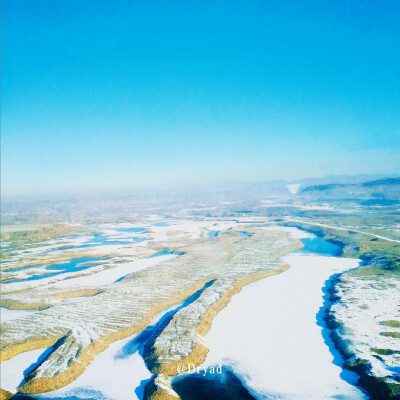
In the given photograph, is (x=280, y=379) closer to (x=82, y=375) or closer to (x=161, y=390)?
(x=161, y=390)

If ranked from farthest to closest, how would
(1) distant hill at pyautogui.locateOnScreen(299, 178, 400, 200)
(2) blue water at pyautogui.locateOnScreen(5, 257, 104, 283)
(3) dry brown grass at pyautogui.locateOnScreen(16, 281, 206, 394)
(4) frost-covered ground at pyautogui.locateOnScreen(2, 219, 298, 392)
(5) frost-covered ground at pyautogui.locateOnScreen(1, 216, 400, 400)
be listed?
(1) distant hill at pyautogui.locateOnScreen(299, 178, 400, 200), (2) blue water at pyautogui.locateOnScreen(5, 257, 104, 283), (4) frost-covered ground at pyautogui.locateOnScreen(2, 219, 298, 392), (5) frost-covered ground at pyautogui.locateOnScreen(1, 216, 400, 400), (3) dry brown grass at pyautogui.locateOnScreen(16, 281, 206, 394)

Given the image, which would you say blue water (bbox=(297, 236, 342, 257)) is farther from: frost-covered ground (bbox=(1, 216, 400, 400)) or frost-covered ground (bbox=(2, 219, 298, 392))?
frost-covered ground (bbox=(1, 216, 400, 400))

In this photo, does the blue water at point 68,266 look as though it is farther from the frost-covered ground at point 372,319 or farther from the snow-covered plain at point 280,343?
the frost-covered ground at point 372,319

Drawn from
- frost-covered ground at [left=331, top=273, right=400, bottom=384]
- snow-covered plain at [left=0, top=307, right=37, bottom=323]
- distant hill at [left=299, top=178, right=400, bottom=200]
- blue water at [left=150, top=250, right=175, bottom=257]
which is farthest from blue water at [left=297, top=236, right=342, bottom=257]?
distant hill at [left=299, top=178, right=400, bottom=200]

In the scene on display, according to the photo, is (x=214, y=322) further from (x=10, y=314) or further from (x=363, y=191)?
(x=363, y=191)

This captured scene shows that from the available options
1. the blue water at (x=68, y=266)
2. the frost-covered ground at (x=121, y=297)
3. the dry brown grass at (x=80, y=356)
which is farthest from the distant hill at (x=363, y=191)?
the dry brown grass at (x=80, y=356)

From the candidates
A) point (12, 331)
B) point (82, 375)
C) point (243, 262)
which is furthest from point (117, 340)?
point (243, 262)
